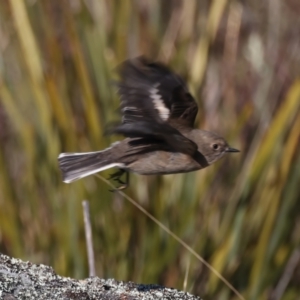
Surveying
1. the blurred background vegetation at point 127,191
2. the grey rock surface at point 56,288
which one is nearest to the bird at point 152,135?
the grey rock surface at point 56,288

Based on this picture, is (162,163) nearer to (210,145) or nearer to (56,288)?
(210,145)

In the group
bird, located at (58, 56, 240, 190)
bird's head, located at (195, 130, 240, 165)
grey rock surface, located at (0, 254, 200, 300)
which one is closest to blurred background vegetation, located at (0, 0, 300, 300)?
bird's head, located at (195, 130, 240, 165)

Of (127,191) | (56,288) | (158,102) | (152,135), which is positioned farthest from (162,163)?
(127,191)

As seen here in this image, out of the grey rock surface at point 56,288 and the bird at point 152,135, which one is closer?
the grey rock surface at point 56,288

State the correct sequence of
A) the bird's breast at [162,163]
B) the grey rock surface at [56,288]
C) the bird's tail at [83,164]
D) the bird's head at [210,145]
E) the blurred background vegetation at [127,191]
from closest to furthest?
the grey rock surface at [56,288], the bird's tail at [83,164], the bird's breast at [162,163], the bird's head at [210,145], the blurred background vegetation at [127,191]

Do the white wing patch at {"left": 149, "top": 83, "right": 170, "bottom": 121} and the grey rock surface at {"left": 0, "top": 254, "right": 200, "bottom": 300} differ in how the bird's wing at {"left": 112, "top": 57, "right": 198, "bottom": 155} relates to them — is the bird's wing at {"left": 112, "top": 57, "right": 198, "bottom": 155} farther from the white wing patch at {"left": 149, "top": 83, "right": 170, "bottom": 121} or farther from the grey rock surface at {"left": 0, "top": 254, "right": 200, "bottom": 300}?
the grey rock surface at {"left": 0, "top": 254, "right": 200, "bottom": 300}

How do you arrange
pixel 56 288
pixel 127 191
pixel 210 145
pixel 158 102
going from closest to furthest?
pixel 56 288, pixel 158 102, pixel 210 145, pixel 127 191

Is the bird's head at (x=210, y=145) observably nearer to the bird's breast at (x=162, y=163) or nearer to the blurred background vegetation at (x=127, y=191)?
the bird's breast at (x=162, y=163)
